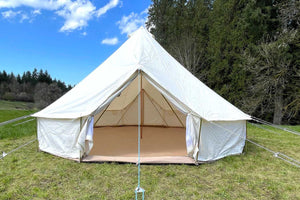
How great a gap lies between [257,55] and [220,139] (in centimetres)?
656

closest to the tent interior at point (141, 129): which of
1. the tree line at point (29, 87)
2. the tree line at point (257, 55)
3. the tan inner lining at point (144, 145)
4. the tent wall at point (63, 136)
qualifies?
the tan inner lining at point (144, 145)

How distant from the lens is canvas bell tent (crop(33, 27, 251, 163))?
303 centimetres

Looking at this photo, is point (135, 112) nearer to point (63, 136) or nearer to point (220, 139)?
point (63, 136)

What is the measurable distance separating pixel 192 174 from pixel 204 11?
11.0m

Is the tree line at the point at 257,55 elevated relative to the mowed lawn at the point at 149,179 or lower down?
elevated

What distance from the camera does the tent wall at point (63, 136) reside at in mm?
3004

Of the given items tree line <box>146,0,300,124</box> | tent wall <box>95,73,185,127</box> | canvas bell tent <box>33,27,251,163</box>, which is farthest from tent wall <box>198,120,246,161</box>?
tree line <box>146,0,300,124</box>

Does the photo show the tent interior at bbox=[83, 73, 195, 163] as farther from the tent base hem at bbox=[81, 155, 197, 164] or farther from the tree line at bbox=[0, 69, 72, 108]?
the tree line at bbox=[0, 69, 72, 108]

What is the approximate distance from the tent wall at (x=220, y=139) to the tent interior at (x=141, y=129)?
319 millimetres

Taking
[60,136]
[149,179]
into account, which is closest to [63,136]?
[60,136]

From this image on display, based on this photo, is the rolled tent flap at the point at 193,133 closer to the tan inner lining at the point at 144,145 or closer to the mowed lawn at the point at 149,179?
the mowed lawn at the point at 149,179

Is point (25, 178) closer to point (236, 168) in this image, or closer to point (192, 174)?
point (192, 174)

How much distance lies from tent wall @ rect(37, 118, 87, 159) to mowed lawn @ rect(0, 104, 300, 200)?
5.4 inches

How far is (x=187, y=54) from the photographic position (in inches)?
475
